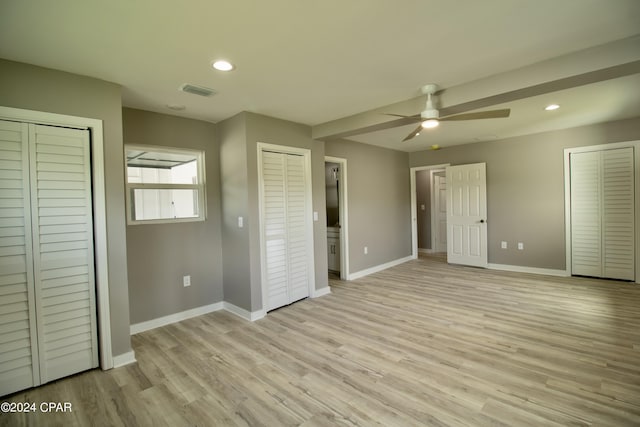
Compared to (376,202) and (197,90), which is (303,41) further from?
(376,202)

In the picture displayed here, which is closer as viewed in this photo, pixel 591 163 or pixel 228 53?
pixel 228 53

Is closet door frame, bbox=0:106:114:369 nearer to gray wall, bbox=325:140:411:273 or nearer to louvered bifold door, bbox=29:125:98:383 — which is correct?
louvered bifold door, bbox=29:125:98:383

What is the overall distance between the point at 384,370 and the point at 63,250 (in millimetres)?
2760

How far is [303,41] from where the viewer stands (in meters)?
2.01

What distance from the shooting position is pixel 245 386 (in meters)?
2.23

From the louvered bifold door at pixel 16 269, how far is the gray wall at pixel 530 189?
6357mm

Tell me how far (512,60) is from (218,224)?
3.53 meters

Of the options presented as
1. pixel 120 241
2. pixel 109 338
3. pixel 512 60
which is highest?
pixel 512 60

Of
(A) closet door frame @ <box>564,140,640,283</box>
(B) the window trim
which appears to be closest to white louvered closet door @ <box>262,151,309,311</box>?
(B) the window trim

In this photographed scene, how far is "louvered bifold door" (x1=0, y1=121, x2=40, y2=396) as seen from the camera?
7.02 ft

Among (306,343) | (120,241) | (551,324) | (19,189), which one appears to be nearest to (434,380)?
(306,343)

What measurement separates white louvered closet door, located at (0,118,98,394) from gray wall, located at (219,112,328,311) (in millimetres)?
1461

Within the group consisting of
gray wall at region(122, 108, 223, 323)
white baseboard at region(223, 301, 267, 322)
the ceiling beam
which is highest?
the ceiling beam

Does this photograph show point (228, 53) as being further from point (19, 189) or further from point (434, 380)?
point (434, 380)
